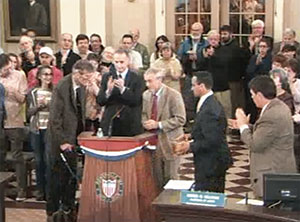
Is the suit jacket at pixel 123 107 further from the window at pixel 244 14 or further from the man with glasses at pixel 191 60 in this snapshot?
the window at pixel 244 14

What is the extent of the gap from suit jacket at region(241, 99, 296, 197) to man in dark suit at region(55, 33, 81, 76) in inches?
171

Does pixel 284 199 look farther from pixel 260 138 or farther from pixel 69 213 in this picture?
pixel 69 213

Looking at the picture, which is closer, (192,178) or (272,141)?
(272,141)

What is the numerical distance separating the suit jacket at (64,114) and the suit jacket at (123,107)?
25cm

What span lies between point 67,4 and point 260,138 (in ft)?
24.3

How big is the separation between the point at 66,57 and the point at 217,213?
5.25 metres

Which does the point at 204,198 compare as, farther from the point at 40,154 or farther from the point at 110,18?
the point at 110,18

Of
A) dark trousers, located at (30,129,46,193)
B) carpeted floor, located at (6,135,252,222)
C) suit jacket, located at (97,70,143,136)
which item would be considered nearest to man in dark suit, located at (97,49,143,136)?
suit jacket, located at (97,70,143,136)

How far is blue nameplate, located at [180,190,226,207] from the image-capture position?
172 inches

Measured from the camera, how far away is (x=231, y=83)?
1026cm

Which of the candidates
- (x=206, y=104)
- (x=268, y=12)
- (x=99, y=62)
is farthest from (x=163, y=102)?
(x=268, y=12)

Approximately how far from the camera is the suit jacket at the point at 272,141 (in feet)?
16.5

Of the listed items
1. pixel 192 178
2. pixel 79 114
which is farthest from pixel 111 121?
pixel 192 178

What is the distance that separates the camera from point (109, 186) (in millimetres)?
5961
